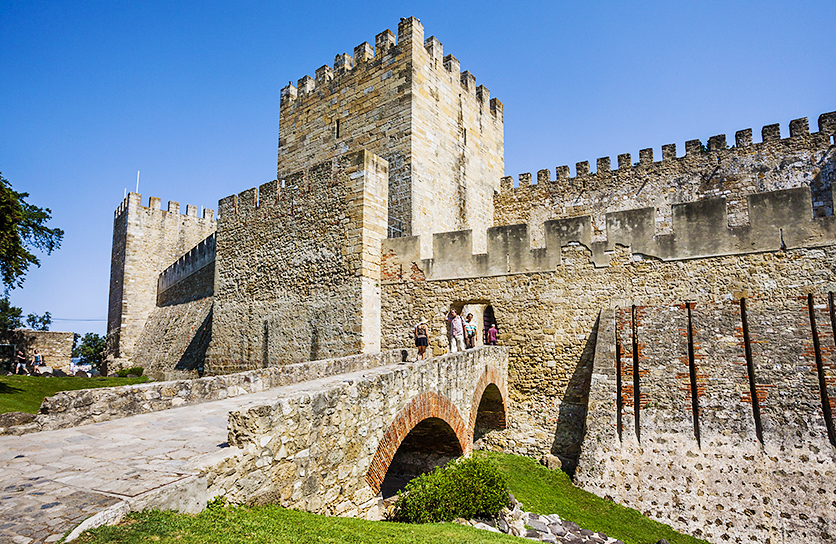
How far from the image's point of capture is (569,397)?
1100 cm

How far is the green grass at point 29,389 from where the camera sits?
10.9 m

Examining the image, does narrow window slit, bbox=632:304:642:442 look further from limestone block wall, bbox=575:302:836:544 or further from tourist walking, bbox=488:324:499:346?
tourist walking, bbox=488:324:499:346

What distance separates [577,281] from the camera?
11.3 metres

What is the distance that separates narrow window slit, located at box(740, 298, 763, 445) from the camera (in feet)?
26.8

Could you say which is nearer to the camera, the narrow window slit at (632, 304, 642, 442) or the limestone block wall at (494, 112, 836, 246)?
the narrow window slit at (632, 304, 642, 442)

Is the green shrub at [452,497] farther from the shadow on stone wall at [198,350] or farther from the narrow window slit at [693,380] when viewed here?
the shadow on stone wall at [198,350]

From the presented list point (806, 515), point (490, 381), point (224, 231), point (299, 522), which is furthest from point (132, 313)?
point (806, 515)

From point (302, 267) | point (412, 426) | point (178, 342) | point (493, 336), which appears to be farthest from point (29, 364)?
point (412, 426)

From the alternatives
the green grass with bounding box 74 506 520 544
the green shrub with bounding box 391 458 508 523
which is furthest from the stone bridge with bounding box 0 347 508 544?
the green shrub with bounding box 391 458 508 523

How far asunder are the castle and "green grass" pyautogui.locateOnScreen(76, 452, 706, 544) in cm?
38

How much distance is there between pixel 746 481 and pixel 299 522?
7253 mm

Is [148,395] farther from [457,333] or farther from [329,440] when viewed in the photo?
[457,333]

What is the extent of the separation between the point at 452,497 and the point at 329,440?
307cm

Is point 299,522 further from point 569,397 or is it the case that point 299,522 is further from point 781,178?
point 781,178
